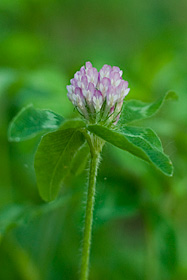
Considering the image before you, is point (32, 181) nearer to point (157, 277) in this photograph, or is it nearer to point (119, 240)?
point (119, 240)

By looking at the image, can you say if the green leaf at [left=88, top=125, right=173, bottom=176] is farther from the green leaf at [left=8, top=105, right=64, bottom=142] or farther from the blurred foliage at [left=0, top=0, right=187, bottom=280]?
the blurred foliage at [left=0, top=0, right=187, bottom=280]

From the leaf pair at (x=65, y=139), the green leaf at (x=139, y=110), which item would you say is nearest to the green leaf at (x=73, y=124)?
the leaf pair at (x=65, y=139)

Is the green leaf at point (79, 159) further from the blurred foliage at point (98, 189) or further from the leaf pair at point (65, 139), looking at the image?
the blurred foliage at point (98, 189)

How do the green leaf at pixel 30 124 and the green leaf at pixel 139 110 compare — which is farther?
the green leaf at pixel 139 110

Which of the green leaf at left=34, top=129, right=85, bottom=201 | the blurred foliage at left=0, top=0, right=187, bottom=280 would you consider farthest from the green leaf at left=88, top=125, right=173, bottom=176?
the blurred foliage at left=0, top=0, right=187, bottom=280

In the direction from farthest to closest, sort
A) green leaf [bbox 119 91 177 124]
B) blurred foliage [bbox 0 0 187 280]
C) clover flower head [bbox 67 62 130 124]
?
blurred foliage [bbox 0 0 187 280]
green leaf [bbox 119 91 177 124]
clover flower head [bbox 67 62 130 124]

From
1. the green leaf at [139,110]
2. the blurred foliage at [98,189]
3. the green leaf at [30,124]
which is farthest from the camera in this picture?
the blurred foliage at [98,189]

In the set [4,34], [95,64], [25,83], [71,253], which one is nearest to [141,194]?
[71,253]
